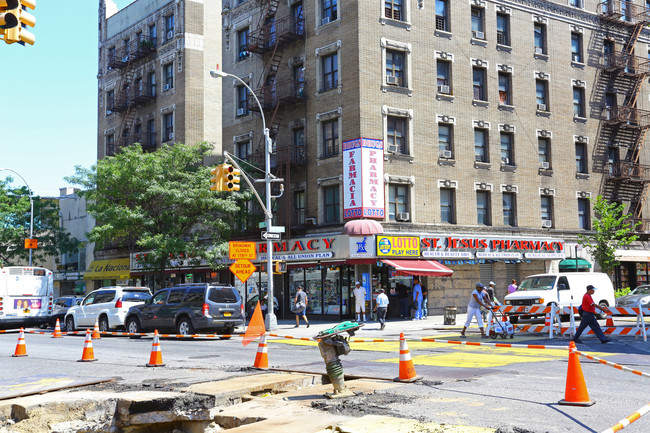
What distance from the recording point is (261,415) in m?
7.94

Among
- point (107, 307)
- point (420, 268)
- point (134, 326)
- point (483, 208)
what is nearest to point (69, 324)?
point (107, 307)

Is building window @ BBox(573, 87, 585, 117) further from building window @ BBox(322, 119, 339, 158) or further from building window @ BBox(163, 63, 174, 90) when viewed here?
building window @ BBox(163, 63, 174, 90)

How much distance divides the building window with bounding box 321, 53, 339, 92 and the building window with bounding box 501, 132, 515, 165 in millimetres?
10284

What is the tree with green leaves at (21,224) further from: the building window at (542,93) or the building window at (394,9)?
the building window at (542,93)

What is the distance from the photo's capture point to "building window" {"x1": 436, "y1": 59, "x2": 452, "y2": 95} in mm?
33688

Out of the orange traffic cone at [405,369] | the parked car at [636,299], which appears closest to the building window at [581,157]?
the parked car at [636,299]

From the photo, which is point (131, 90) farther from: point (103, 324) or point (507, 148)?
point (507, 148)

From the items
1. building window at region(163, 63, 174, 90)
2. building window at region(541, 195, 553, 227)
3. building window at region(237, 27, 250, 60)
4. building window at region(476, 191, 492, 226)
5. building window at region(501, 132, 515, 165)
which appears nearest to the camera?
building window at region(476, 191, 492, 226)

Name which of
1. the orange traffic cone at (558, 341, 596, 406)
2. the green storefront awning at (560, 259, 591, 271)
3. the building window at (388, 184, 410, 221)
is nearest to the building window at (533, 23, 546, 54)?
the green storefront awning at (560, 259, 591, 271)

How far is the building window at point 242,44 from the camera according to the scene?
38.1 meters

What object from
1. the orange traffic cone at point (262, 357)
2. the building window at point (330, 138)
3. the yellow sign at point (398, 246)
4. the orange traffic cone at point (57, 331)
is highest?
the building window at point (330, 138)

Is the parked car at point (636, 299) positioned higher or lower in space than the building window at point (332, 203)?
lower

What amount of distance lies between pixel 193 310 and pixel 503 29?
966 inches

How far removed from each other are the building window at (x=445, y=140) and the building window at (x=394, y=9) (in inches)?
229
